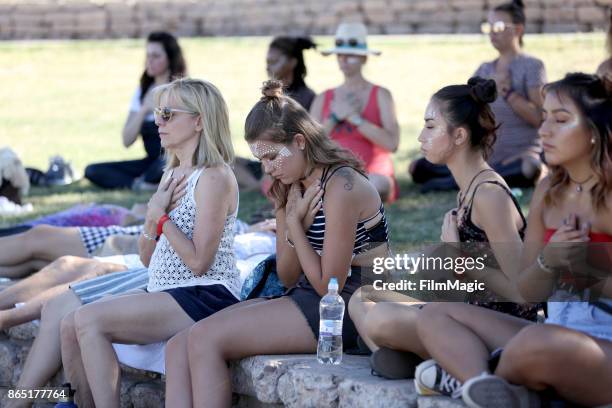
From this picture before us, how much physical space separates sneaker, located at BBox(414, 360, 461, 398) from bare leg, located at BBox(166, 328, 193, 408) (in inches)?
36.1

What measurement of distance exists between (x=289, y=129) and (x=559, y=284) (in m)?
1.23

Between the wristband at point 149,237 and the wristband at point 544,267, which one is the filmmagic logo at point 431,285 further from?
the wristband at point 149,237

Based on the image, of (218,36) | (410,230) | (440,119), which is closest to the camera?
(440,119)

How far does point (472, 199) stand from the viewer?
423 cm

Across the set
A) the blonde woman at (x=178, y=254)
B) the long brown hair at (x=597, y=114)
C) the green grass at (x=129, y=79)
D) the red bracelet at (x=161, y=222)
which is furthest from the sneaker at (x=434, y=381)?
the green grass at (x=129, y=79)

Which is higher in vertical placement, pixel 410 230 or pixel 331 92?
pixel 331 92

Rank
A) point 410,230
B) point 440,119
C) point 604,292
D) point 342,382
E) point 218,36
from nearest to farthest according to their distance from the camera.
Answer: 1. point 604,292
2. point 342,382
3. point 440,119
4. point 410,230
5. point 218,36

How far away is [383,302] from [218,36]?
17726 millimetres

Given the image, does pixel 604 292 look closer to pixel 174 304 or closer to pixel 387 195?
pixel 174 304

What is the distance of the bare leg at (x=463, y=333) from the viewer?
363 centimetres

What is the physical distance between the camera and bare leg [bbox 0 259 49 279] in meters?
6.23

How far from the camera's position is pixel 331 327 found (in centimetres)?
421

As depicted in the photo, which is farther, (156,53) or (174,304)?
(156,53)

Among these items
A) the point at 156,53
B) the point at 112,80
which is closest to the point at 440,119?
the point at 156,53
